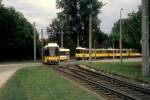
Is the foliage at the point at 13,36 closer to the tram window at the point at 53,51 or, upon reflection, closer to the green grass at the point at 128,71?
the tram window at the point at 53,51

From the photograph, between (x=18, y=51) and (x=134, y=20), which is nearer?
(x=134, y=20)

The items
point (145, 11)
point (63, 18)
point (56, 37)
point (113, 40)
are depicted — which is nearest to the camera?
point (145, 11)

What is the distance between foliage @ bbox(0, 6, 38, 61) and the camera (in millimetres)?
94688

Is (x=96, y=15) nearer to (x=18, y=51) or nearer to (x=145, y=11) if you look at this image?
(x=18, y=51)

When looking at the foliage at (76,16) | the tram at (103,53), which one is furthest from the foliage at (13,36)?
the foliage at (76,16)

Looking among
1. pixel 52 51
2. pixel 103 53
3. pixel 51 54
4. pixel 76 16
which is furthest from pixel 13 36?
pixel 52 51

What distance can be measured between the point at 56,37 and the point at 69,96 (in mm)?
121622

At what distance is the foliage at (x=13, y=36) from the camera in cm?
9469

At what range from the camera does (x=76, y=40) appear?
11731 centimetres

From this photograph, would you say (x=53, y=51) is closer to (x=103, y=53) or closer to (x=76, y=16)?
(x=103, y=53)

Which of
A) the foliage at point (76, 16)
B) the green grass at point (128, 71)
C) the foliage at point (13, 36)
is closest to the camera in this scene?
the green grass at point (128, 71)

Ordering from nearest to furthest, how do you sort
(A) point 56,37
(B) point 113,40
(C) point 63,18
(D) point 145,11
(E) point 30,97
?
(E) point 30,97, (D) point 145,11, (C) point 63,18, (A) point 56,37, (B) point 113,40

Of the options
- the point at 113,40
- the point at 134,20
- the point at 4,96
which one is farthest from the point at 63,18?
the point at 4,96

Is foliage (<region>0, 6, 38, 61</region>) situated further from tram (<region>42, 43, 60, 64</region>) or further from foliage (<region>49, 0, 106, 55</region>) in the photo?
tram (<region>42, 43, 60, 64</region>)
